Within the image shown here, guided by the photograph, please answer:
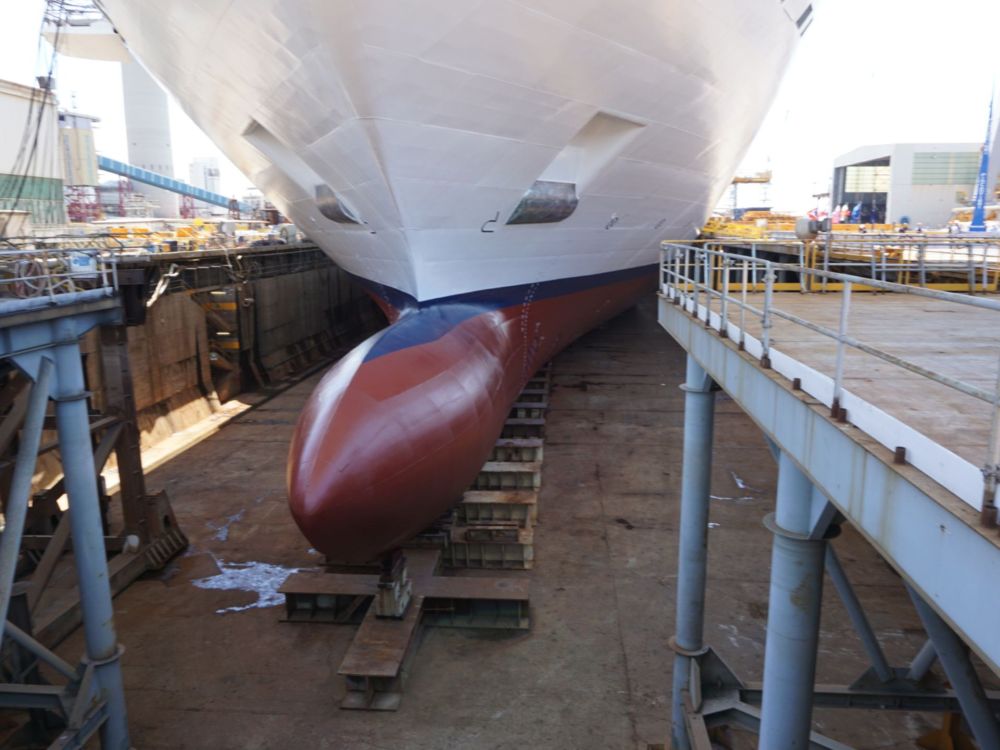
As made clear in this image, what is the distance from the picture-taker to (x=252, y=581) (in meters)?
7.59

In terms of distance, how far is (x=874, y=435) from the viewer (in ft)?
8.18

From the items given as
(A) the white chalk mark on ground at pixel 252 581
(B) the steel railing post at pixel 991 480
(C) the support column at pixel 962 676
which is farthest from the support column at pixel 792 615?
(A) the white chalk mark on ground at pixel 252 581

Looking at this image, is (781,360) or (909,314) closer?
(781,360)

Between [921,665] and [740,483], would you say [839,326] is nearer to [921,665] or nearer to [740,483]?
[921,665]

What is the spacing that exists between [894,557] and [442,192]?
5.72 metres

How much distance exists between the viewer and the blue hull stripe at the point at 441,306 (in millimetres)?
7202

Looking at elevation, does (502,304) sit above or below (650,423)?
above

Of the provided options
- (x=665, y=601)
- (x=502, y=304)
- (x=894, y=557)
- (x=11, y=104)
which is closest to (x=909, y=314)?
(x=665, y=601)

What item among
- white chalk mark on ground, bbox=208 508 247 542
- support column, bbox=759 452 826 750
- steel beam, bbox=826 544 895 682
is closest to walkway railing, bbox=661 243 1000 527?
support column, bbox=759 452 826 750

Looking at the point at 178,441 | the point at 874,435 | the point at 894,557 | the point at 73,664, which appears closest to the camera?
the point at 894,557

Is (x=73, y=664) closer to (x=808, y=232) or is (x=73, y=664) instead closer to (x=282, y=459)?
(x=282, y=459)

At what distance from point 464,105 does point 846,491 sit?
5.04m

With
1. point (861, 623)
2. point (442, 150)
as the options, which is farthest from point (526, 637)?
point (442, 150)

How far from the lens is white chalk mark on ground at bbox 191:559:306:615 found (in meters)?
7.16
